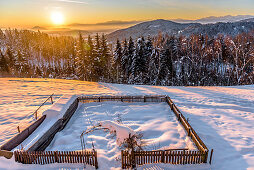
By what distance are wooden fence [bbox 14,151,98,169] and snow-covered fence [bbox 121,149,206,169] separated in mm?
1705

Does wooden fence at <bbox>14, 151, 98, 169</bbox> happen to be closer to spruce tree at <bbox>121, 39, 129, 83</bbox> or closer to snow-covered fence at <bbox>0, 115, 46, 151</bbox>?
snow-covered fence at <bbox>0, 115, 46, 151</bbox>

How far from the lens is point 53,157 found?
8109 mm

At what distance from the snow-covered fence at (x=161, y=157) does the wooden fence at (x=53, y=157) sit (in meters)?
1.70

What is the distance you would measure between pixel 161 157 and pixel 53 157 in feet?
18.5

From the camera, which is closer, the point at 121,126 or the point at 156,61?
the point at 121,126

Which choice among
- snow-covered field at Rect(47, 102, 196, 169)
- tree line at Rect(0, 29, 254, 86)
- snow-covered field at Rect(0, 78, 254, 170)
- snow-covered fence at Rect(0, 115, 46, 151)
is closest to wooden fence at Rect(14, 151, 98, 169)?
snow-covered field at Rect(0, 78, 254, 170)

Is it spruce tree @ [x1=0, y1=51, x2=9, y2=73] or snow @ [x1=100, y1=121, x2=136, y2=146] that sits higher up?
spruce tree @ [x1=0, y1=51, x2=9, y2=73]

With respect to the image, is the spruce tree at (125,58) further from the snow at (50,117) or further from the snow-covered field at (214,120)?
the snow at (50,117)

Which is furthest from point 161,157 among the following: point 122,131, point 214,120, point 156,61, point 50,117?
point 156,61

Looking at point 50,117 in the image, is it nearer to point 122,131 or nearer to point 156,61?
point 122,131

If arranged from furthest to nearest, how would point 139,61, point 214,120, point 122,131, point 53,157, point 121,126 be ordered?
1. point 139,61
2. point 214,120
3. point 121,126
4. point 122,131
5. point 53,157

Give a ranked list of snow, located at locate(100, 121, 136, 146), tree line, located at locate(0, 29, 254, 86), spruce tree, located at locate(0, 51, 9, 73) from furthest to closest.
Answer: spruce tree, located at locate(0, 51, 9, 73), tree line, located at locate(0, 29, 254, 86), snow, located at locate(100, 121, 136, 146)

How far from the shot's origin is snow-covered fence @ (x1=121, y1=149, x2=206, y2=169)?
7.79m

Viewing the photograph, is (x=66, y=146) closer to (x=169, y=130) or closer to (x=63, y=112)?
(x=63, y=112)
